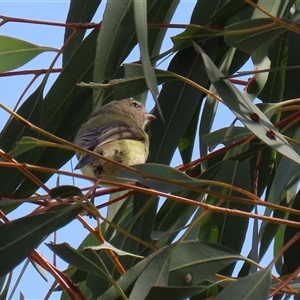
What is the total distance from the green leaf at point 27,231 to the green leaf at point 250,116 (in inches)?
21.0

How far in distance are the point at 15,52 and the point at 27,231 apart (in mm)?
1058

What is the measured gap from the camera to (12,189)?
3.11 meters

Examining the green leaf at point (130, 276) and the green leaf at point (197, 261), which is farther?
the green leaf at point (197, 261)

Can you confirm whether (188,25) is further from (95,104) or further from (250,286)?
(250,286)

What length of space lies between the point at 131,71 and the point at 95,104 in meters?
0.37

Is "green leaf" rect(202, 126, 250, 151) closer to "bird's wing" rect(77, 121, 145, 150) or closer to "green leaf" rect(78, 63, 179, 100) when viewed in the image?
"green leaf" rect(78, 63, 179, 100)

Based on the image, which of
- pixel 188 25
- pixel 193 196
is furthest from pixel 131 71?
pixel 193 196

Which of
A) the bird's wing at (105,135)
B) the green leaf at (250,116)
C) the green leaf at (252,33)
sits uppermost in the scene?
the bird's wing at (105,135)

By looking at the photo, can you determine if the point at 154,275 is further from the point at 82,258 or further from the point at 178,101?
the point at 178,101

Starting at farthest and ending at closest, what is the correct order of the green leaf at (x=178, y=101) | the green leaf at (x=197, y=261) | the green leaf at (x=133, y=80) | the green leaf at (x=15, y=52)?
1. the green leaf at (x=15, y=52)
2. the green leaf at (x=178, y=101)
3. the green leaf at (x=133, y=80)
4. the green leaf at (x=197, y=261)

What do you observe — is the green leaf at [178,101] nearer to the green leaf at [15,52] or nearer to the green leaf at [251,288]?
the green leaf at [15,52]

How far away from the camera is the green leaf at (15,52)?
3256 millimetres

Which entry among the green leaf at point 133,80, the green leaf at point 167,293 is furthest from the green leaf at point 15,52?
the green leaf at point 167,293

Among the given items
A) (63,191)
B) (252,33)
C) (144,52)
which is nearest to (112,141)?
(252,33)
